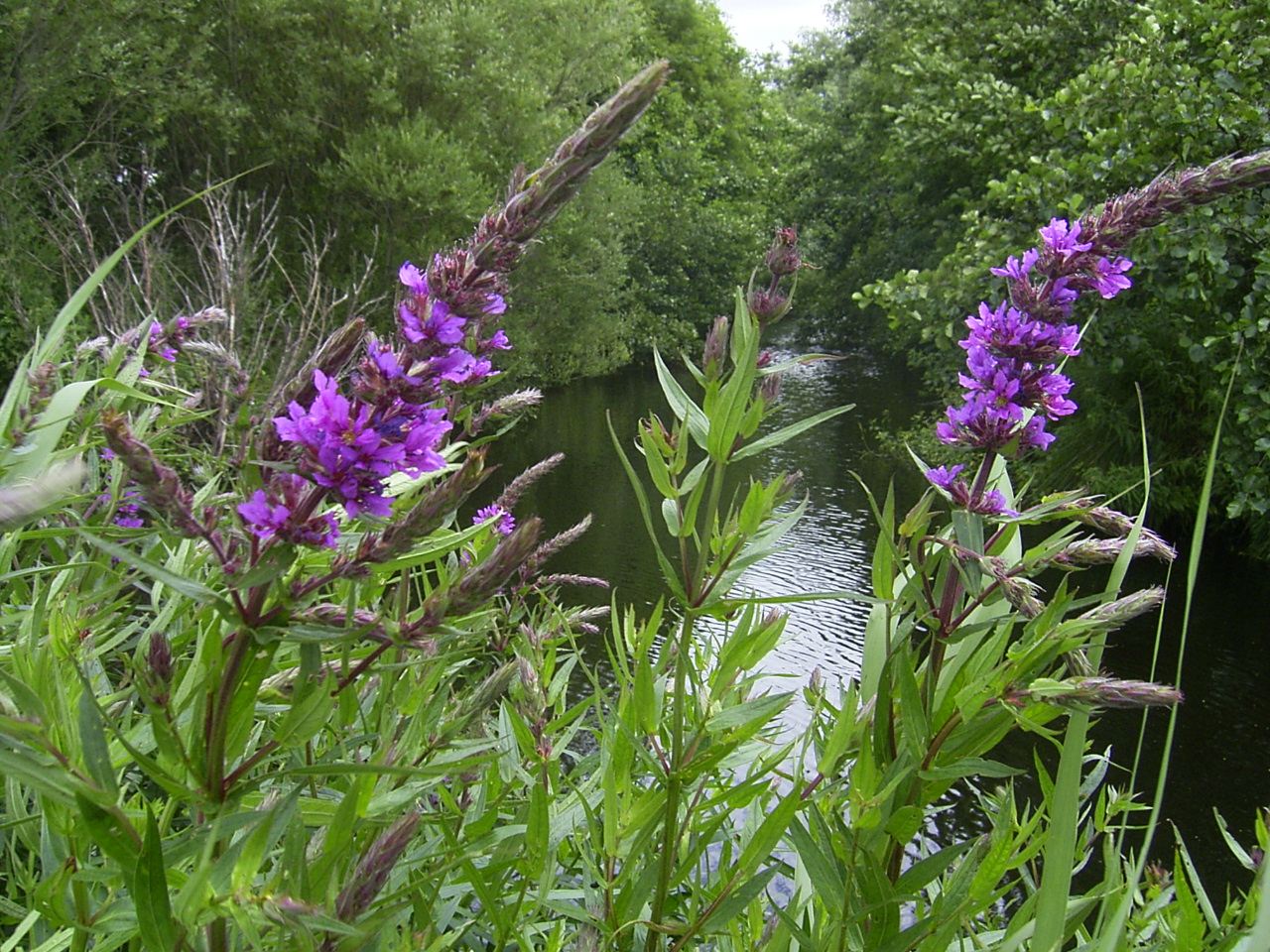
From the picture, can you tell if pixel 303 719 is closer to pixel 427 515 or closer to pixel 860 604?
pixel 427 515

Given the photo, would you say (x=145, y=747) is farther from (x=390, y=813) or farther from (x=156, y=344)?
(x=156, y=344)

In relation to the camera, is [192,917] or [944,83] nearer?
[192,917]

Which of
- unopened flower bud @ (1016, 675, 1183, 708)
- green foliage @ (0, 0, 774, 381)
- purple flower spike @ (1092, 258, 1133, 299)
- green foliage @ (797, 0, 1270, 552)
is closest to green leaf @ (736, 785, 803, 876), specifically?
unopened flower bud @ (1016, 675, 1183, 708)

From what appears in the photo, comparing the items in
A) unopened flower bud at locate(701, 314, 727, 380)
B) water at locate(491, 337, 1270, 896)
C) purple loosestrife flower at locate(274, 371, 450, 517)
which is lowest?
water at locate(491, 337, 1270, 896)

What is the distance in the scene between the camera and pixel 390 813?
1.07 meters

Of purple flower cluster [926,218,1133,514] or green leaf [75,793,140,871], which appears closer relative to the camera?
green leaf [75,793,140,871]

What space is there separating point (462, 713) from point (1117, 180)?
29.8ft

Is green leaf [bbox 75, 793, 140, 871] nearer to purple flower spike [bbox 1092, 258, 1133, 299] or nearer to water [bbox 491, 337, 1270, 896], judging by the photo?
water [bbox 491, 337, 1270, 896]

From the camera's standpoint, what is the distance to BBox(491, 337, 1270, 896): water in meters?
5.77

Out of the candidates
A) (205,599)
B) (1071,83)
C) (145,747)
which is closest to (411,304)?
(205,599)

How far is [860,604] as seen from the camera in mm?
9156

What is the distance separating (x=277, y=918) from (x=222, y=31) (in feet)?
50.9

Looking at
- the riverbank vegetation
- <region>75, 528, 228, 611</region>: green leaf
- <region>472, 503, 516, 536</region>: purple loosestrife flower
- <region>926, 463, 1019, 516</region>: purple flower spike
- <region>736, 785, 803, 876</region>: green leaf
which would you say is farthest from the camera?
the riverbank vegetation

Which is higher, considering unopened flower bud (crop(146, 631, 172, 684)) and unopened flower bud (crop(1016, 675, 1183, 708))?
unopened flower bud (crop(1016, 675, 1183, 708))
